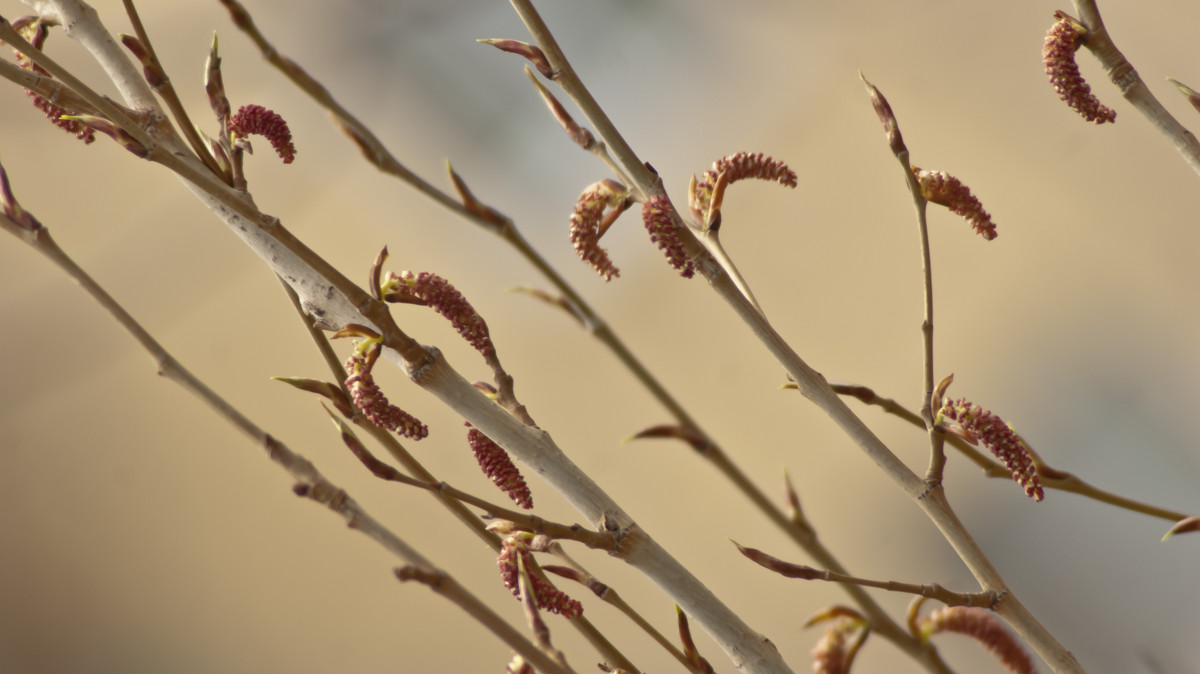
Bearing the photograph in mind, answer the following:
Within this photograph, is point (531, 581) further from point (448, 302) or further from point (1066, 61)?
point (1066, 61)

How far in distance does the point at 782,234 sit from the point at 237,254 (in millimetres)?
524

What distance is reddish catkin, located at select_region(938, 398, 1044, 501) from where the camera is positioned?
0.72 feet

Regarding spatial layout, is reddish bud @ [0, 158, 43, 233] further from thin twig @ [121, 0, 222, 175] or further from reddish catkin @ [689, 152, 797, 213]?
reddish catkin @ [689, 152, 797, 213]

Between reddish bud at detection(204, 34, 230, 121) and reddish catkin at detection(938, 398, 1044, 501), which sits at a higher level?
reddish bud at detection(204, 34, 230, 121)

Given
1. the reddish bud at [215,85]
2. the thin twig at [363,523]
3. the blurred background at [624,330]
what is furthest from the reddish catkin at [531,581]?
the blurred background at [624,330]

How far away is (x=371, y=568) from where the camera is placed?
0.81m

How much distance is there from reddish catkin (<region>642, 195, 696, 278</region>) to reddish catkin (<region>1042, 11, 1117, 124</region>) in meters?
0.11

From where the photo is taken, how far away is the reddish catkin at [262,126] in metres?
0.21

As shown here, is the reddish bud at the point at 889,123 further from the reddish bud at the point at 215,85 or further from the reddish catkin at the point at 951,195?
the reddish bud at the point at 215,85

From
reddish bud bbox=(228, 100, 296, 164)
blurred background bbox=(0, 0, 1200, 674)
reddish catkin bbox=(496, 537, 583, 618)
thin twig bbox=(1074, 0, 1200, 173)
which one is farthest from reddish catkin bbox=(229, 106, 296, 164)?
blurred background bbox=(0, 0, 1200, 674)

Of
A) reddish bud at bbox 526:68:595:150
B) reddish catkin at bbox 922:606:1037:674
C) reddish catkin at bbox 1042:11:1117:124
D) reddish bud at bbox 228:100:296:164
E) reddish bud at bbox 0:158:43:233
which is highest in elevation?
reddish bud at bbox 0:158:43:233

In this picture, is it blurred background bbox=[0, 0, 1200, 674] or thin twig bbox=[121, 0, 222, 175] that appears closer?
thin twig bbox=[121, 0, 222, 175]

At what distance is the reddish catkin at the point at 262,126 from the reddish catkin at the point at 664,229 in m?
0.09

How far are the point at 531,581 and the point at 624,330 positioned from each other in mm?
655
